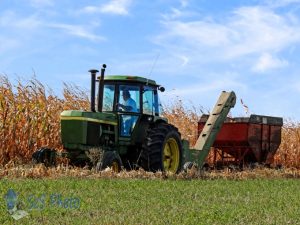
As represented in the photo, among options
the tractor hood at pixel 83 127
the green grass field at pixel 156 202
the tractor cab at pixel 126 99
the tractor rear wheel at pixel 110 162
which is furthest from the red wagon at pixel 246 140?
the tractor rear wheel at pixel 110 162

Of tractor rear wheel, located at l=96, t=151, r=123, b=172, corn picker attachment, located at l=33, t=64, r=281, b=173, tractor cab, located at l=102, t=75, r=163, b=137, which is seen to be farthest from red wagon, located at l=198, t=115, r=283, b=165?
tractor rear wheel, located at l=96, t=151, r=123, b=172

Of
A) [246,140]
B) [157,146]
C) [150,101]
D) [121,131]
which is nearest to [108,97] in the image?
[121,131]

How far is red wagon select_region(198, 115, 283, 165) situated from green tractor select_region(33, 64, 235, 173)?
4.01 metres

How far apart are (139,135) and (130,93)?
42.9 inches

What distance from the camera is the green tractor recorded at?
15.0m

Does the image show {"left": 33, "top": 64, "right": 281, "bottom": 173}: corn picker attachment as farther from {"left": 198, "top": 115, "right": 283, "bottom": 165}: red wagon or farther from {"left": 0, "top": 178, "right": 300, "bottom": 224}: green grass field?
{"left": 198, "top": 115, "right": 283, "bottom": 165}: red wagon

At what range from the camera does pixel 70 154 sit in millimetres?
15172

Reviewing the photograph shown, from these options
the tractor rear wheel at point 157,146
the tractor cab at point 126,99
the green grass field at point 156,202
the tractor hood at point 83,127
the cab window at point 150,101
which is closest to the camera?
the green grass field at point 156,202

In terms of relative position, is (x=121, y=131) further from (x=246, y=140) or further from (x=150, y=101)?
(x=246, y=140)

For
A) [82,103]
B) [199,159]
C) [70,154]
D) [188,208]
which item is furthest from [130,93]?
[188,208]

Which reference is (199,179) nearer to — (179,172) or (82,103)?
(179,172)

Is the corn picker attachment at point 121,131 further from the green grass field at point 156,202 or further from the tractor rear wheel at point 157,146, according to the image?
the green grass field at point 156,202

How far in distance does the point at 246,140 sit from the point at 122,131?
5659mm

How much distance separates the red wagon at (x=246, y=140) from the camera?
777 inches
